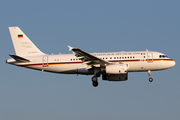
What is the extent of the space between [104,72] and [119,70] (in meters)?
2.37

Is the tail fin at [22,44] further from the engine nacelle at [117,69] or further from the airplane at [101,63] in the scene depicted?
the engine nacelle at [117,69]

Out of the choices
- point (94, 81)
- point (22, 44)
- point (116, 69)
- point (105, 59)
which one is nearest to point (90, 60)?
point (105, 59)

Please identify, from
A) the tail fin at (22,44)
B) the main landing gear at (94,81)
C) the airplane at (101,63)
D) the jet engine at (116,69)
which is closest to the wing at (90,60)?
the airplane at (101,63)

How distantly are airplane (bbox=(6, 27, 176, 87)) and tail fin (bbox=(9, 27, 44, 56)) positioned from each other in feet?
4.24

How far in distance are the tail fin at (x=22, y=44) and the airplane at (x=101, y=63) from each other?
1292mm

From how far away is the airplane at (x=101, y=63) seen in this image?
46.3m

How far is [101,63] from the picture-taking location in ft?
154

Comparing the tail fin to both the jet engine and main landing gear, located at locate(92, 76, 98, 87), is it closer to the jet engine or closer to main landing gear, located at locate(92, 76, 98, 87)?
main landing gear, located at locate(92, 76, 98, 87)

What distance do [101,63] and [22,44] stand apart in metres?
13.9

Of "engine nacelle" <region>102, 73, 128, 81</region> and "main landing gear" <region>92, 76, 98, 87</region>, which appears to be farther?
"engine nacelle" <region>102, 73, 128, 81</region>

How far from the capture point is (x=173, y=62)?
4884cm

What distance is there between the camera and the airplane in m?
46.3

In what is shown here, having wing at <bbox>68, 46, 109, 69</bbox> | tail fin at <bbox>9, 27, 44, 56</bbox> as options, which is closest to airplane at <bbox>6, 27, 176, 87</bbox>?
wing at <bbox>68, 46, 109, 69</bbox>

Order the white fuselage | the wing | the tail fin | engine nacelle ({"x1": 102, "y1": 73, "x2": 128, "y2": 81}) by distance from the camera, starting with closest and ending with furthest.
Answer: the wing → the white fuselage → engine nacelle ({"x1": 102, "y1": 73, "x2": 128, "y2": 81}) → the tail fin
